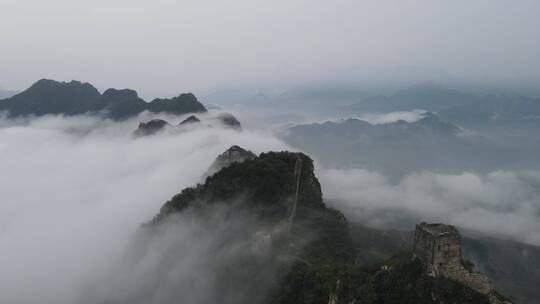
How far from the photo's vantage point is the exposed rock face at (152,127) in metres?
123

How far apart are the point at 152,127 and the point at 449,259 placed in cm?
10842

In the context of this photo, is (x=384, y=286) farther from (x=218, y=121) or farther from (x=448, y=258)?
(x=218, y=121)

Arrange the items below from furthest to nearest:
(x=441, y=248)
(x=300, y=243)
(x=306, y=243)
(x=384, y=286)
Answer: (x=306, y=243), (x=300, y=243), (x=384, y=286), (x=441, y=248)

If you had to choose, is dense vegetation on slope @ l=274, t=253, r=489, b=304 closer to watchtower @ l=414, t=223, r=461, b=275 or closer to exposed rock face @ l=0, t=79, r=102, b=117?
watchtower @ l=414, t=223, r=461, b=275

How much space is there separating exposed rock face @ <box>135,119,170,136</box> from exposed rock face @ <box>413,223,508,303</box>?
338 feet

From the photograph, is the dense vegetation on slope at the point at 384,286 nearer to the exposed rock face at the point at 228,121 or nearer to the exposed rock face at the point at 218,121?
the exposed rock face at the point at 218,121

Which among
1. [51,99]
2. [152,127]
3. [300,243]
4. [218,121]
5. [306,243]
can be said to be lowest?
[306,243]

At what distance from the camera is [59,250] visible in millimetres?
89812

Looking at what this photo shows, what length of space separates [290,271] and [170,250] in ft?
60.5

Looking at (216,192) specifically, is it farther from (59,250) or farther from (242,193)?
(59,250)

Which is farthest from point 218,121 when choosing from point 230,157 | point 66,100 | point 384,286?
point 384,286

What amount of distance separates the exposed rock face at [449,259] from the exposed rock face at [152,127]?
103059 mm

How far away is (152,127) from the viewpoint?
12531 centimetres

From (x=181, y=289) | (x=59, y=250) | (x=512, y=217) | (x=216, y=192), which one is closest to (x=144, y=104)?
(x=59, y=250)
